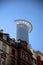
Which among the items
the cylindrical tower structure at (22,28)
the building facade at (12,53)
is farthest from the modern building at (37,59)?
the cylindrical tower structure at (22,28)

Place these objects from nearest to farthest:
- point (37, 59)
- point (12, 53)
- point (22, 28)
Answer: point (12, 53)
point (37, 59)
point (22, 28)

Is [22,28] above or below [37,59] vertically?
above

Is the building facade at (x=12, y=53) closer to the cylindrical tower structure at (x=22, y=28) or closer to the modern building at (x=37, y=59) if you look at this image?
the modern building at (x=37, y=59)

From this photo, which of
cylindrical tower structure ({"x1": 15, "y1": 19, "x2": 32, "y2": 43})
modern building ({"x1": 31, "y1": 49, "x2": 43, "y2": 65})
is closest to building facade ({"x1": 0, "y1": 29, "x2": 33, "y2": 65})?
modern building ({"x1": 31, "y1": 49, "x2": 43, "y2": 65})

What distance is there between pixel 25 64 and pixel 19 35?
25324mm

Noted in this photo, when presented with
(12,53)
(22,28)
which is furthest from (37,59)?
(22,28)

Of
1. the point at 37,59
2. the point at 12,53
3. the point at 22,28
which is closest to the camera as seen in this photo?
the point at 12,53

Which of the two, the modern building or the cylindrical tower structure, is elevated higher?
the cylindrical tower structure

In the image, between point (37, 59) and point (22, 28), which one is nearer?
point (37, 59)

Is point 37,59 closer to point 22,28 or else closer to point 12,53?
point 12,53

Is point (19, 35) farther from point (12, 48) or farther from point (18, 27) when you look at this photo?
point (12, 48)

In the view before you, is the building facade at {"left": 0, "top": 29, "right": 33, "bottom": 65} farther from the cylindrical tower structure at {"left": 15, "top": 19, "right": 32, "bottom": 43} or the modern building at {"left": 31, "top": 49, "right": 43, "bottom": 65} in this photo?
the cylindrical tower structure at {"left": 15, "top": 19, "right": 32, "bottom": 43}

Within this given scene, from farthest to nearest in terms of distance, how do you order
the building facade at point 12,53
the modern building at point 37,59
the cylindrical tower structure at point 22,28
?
the cylindrical tower structure at point 22,28
the modern building at point 37,59
the building facade at point 12,53

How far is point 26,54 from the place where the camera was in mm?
20953
